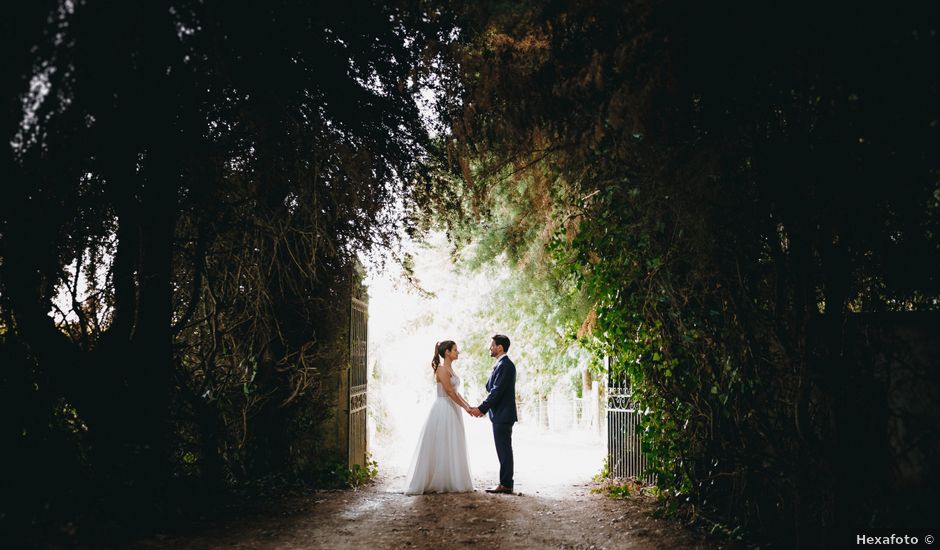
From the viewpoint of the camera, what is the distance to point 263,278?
7918mm

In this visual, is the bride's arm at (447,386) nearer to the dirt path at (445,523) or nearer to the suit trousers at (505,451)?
the suit trousers at (505,451)

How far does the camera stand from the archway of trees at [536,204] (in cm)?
402

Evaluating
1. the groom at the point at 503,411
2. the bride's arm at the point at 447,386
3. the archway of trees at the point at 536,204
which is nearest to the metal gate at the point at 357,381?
the bride's arm at the point at 447,386

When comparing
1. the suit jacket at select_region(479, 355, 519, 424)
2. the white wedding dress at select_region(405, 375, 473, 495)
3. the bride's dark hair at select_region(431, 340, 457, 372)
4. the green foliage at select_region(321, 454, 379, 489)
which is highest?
the bride's dark hair at select_region(431, 340, 457, 372)

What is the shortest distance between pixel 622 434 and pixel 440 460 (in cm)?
257

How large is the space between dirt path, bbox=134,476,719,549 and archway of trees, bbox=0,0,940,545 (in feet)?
1.82

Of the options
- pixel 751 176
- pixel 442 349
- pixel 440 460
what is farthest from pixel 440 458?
pixel 751 176

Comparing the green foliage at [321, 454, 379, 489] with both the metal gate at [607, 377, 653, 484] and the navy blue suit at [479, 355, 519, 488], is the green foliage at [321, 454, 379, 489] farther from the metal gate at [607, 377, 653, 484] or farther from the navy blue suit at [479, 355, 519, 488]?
the metal gate at [607, 377, 653, 484]

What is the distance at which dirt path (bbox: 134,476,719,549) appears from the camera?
5.69 metres

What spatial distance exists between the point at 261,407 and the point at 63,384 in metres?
2.72

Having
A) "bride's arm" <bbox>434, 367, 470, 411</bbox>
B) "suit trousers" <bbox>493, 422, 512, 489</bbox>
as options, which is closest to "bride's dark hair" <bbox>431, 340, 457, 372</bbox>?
"bride's arm" <bbox>434, 367, 470, 411</bbox>

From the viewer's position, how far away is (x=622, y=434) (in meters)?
9.32

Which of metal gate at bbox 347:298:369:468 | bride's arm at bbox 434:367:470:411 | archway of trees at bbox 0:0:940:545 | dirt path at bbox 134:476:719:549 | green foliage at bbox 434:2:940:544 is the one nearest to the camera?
green foliage at bbox 434:2:940:544

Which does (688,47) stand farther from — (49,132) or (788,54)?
(49,132)
